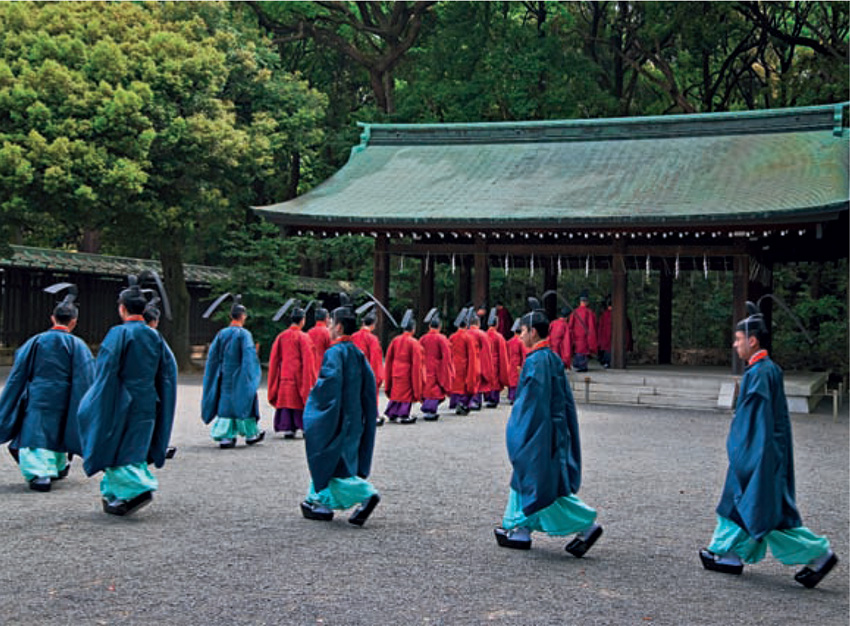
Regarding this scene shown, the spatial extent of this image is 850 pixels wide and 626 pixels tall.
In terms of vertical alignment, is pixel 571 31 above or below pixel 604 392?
above

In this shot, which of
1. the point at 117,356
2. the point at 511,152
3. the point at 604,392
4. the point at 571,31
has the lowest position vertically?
the point at 604,392

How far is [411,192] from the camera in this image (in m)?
20.4

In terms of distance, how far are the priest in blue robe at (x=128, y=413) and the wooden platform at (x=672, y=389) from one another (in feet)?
37.1

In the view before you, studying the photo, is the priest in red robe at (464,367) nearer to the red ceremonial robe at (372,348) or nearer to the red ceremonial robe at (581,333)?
the red ceremonial robe at (372,348)

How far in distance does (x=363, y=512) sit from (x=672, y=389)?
1189cm

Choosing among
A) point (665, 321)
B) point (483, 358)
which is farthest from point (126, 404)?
point (665, 321)

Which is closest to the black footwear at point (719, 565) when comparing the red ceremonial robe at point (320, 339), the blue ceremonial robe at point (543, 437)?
the blue ceremonial robe at point (543, 437)

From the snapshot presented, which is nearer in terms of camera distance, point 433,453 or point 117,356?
point 117,356

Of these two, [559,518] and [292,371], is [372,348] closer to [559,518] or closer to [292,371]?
[292,371]

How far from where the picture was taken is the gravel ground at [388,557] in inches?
181

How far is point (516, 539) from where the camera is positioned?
19.6ft

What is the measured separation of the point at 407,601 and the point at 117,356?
3.21 meters

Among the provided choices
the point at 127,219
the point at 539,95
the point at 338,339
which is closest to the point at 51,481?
the point at 338,339

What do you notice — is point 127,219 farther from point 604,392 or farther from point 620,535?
point 620,535
